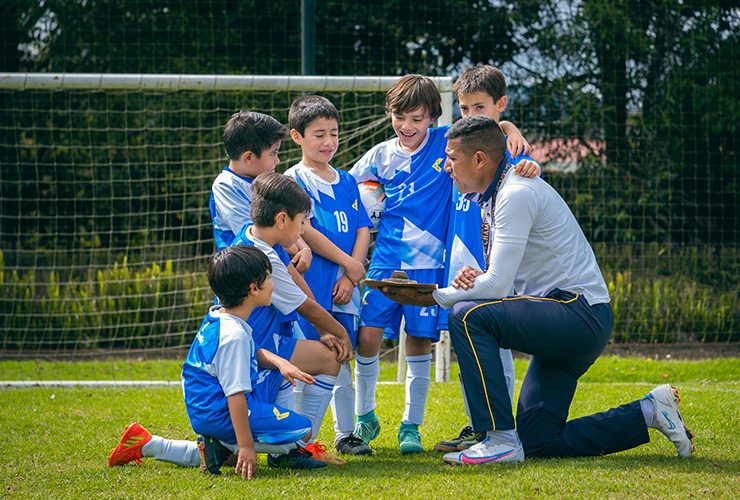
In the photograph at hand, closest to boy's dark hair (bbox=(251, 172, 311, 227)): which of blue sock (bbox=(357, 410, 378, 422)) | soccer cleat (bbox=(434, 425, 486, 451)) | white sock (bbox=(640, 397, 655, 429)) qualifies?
blue sock (bbox=(357, 410, 378, 422))

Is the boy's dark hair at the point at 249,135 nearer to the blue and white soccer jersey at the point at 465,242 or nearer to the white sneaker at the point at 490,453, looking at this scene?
the blue and white soccer jersey at the point at 465,242

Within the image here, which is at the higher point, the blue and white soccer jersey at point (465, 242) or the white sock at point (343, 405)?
the blue and white soccer jersey at point (465, 242)

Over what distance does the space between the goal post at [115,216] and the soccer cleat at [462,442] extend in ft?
12.5


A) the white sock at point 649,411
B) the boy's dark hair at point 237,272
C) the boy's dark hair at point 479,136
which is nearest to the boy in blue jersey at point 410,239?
the boy's dark hair at point 479,136

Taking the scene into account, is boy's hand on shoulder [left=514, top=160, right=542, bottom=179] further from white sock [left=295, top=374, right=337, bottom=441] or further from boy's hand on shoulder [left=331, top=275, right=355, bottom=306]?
white sock [left=295, top=374, right=337, bottom=441]

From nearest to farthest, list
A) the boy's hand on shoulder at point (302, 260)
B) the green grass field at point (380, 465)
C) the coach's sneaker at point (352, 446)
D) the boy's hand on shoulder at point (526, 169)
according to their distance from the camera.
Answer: the green grass field at point (380, 465), the boy's hand on shoulder at point (526, 169), the boy's hand on shoulder at point (302, 260), the coach's sneaker at point (352, 446)

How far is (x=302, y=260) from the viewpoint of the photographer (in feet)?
10.7

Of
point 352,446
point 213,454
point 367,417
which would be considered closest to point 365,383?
point 367,417

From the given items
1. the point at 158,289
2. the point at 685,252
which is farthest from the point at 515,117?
the point at 158,289

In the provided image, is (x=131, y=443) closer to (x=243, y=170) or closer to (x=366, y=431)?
(x=366, y=431)

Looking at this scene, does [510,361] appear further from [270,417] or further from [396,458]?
[270,417]

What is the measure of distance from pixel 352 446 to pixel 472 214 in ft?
4.02

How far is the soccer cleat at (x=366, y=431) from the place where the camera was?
11.8 feet

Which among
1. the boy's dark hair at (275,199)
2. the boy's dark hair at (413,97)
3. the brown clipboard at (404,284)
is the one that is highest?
the boy's dark hair at (413,97)
